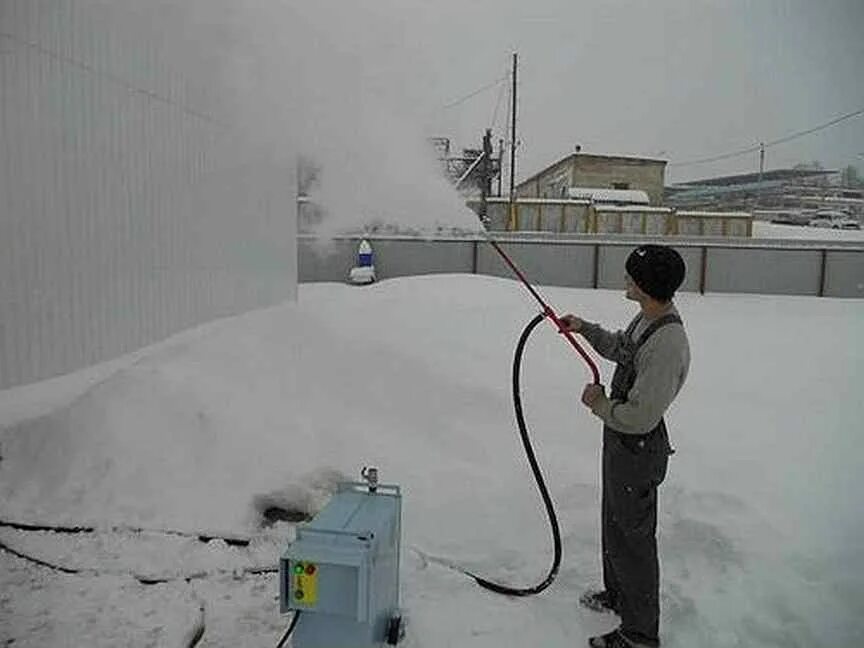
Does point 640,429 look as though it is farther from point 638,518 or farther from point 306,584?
point 306,584

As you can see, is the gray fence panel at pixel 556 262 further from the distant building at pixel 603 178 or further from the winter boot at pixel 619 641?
the winter boot at pixel 619 641

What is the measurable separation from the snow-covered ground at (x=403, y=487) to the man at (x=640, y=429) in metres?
0.21

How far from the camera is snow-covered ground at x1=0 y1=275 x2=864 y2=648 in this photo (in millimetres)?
1876

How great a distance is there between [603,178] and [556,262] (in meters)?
2.57

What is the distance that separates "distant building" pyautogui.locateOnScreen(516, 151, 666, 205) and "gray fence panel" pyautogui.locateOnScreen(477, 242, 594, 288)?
1305mm

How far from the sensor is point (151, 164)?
3436mm

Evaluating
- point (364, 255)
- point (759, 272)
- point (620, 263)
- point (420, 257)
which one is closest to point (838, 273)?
point (759, 272)

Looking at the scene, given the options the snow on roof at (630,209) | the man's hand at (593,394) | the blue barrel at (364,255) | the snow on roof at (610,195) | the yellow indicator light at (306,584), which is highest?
the snow on roof at (610,195)

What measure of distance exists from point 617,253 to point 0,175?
710cm

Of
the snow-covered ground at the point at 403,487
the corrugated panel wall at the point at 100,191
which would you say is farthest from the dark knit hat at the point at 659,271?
the corrugated panel wall at the point at 100,191

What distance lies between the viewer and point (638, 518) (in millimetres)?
1723

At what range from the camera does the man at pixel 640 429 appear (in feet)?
5.34

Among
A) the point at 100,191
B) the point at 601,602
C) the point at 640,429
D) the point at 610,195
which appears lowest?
the point at 601,602

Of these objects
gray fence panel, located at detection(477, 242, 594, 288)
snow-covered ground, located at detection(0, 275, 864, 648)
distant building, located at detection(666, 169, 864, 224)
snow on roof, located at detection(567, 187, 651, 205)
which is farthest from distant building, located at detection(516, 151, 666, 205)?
distant building, located at detection(666, 169, 864, 224)
